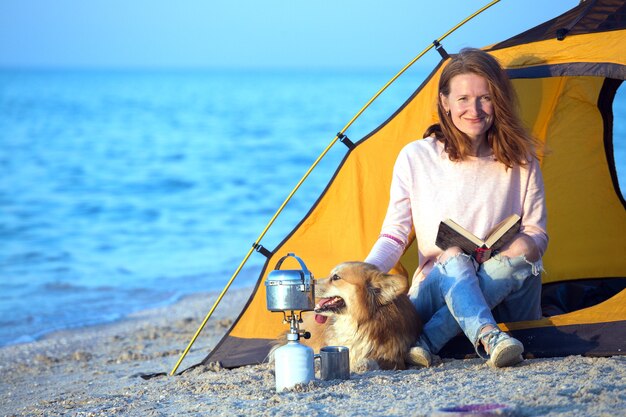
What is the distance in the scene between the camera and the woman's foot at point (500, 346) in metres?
3.32

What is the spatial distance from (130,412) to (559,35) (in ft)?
8.20

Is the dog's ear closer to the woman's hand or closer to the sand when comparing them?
the sand

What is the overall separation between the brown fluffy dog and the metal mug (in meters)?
0.18

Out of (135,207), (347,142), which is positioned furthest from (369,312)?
(135,207)

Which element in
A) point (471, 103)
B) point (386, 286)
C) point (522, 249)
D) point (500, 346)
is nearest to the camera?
point (500, 346)

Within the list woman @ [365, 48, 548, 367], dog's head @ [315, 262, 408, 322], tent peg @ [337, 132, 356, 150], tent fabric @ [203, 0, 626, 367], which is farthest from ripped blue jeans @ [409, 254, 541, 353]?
tent peg @ [337, 132, 356, 150]

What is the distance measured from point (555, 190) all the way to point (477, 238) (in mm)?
1730

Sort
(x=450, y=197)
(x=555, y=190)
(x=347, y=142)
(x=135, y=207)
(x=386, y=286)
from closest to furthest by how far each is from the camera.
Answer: (x=386, y=286), (x=450, y=197), (x=347, y=142), (x=555, y=190), (x=135, y=207)

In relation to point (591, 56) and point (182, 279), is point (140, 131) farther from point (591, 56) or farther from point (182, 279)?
point (591, 56)

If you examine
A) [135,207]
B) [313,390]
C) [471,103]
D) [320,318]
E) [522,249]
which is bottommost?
[313,390]

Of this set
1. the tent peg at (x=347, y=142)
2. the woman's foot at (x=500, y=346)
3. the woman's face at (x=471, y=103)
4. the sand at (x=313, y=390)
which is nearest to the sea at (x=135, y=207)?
the sand at (x=313, y=390)

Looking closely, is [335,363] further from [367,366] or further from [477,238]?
[477,238]

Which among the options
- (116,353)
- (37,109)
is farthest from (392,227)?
(37,109)

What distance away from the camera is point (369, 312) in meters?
3.52
